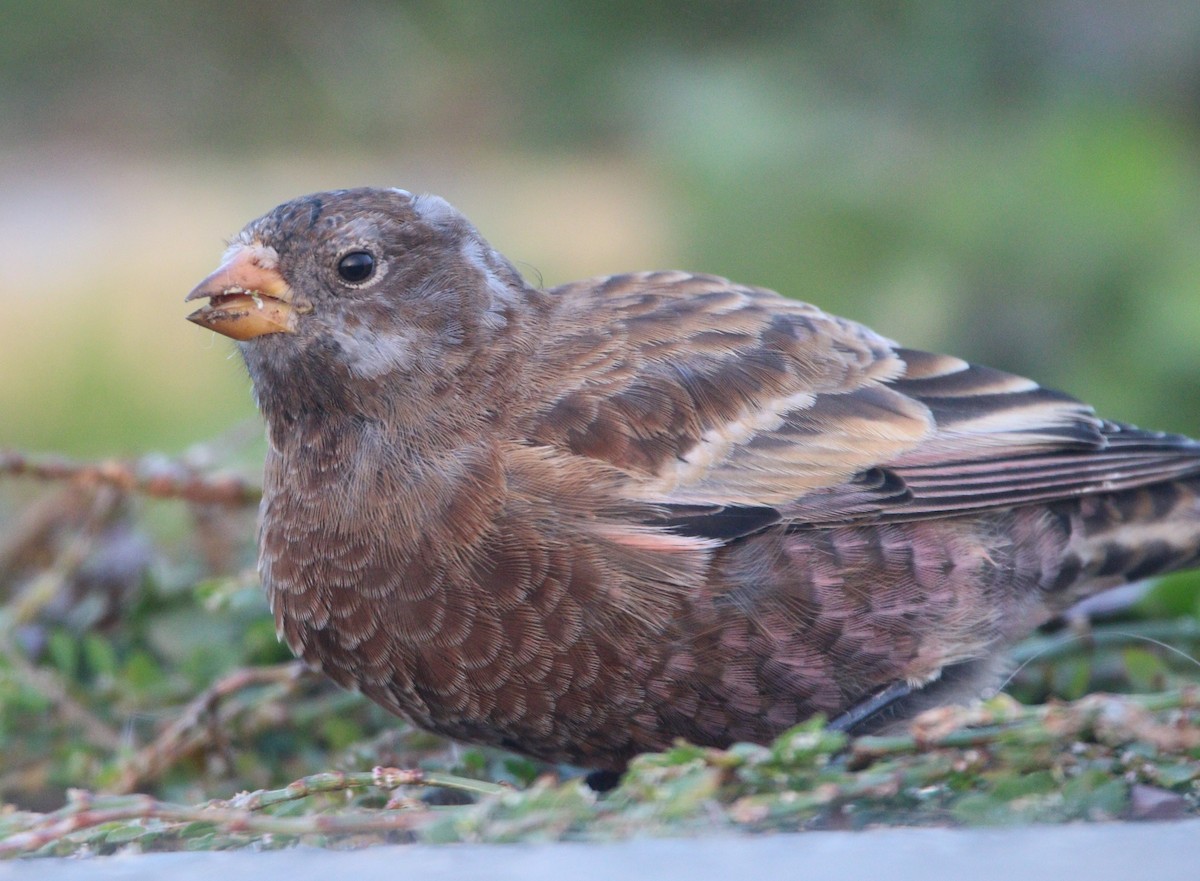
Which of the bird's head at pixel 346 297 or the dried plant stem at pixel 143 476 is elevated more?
the bird's head at pixel 346 297

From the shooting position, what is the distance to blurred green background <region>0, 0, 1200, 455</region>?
6.31m

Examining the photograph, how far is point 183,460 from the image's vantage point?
3971mm

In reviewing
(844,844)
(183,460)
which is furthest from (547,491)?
(183,460)

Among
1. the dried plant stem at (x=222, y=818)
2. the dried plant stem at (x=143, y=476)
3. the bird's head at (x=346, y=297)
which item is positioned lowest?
the dried plant stem at (x=222, y=818)

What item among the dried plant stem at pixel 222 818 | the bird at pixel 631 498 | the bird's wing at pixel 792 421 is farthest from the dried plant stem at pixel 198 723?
the dried plant stem at pixel 222 818

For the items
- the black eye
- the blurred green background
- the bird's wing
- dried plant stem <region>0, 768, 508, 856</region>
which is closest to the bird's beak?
the black eye

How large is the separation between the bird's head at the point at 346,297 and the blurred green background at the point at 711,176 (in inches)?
17.9

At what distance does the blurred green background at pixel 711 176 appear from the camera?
6309 mm

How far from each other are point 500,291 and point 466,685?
93 cm

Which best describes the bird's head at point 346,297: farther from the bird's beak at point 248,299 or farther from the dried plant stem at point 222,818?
the dried plant stem at point 222,818

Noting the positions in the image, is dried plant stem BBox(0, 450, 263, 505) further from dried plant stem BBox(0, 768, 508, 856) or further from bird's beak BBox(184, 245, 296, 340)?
dried plant stem BBox(0, 768, 508, 856)

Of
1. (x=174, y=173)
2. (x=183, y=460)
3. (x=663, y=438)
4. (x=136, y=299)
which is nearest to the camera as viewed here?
(x=663, y=438)

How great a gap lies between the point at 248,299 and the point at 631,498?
2.84 feet

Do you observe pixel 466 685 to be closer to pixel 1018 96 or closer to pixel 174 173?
pixel 1018 96
